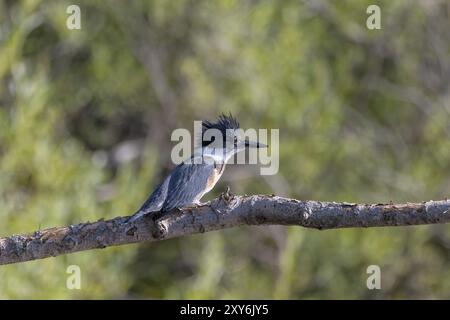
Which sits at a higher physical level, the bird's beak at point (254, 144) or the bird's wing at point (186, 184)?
the bird's beak at point (254, 144)

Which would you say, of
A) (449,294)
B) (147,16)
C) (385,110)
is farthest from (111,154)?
(449,294)

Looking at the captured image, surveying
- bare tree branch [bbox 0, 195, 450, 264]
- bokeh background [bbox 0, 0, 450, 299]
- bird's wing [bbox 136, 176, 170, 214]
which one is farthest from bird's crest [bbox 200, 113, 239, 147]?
bokeh background [bbox 0, 0, 450, 299]

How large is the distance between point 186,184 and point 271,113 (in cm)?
293

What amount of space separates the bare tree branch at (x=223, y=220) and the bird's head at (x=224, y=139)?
0.87 metres

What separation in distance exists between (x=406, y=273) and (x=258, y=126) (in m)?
1.44

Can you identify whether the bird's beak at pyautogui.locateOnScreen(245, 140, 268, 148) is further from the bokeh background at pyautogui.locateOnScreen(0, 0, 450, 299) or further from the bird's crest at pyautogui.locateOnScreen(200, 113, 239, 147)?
the bokeh background at pyautogui.locateOnScreen(0, 0, 450, 299)

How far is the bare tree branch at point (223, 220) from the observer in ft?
8.41

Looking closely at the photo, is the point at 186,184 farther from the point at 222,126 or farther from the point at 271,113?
the point at 271,113

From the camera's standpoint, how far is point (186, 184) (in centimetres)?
306

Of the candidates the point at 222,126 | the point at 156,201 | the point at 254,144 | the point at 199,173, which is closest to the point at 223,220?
the point at 156,201

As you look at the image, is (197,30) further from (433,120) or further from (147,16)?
(433,120)

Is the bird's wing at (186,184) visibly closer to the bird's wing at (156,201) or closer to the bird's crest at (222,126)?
the bird's wing at (156,201)

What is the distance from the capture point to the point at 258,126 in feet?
19.8


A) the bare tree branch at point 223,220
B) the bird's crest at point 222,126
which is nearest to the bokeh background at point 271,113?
the bird's crest at point 222,126
